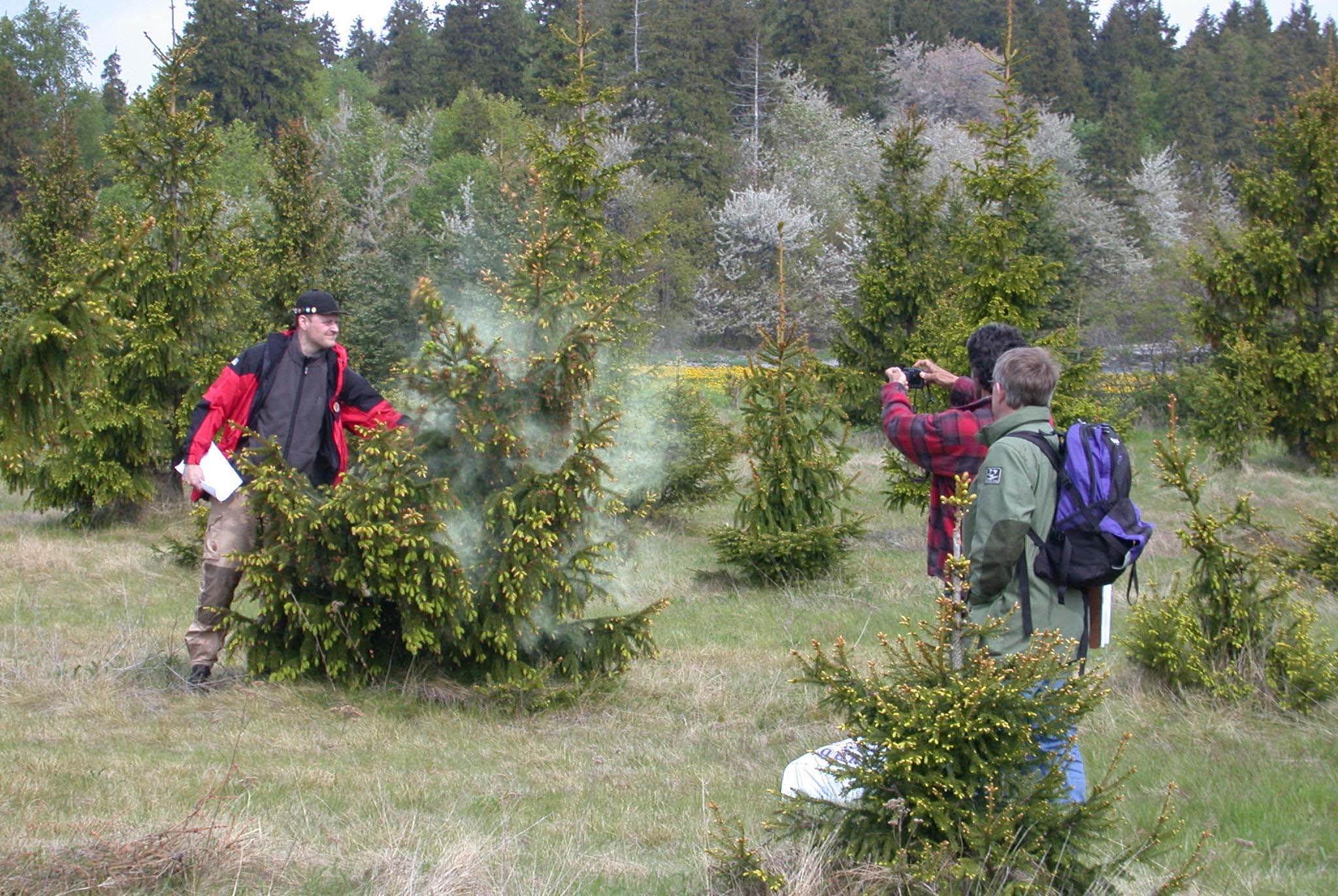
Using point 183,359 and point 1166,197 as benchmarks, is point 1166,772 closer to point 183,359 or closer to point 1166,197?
point 183,359

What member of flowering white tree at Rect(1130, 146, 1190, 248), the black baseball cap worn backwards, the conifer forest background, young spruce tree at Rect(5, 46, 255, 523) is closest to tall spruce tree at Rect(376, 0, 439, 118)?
flowering white tree at Rect(1130, 146, 1190, 248)

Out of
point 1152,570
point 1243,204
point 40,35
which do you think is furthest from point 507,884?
point 40,35

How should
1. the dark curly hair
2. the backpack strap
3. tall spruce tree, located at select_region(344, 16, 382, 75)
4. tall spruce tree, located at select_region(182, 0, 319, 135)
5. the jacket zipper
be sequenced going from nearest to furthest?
1. the backpack strap
2. the dark curly hair
3. the jacket zipper
4. tall spruce tree, located at select_region(182, 0, 319, 135)
5. tall spruce tree, located at select_region(344, 16, 382, 75)

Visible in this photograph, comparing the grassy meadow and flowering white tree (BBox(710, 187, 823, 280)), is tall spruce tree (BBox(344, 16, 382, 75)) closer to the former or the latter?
flowering white tree (BBox(710, 187, 823, 280))

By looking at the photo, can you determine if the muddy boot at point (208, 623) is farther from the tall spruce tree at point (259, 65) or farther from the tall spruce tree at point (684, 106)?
the tall spruce tree at point (259, 65)

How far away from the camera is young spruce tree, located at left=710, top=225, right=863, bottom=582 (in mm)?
11344

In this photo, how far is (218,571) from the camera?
6.48m

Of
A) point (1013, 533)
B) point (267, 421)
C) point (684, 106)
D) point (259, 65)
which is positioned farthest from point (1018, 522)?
point (259, 65)

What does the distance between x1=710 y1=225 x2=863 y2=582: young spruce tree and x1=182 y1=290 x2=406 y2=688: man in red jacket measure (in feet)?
17.4

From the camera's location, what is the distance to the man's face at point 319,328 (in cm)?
659

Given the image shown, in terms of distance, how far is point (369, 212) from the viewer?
39.2m

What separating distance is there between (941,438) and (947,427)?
0.06 m

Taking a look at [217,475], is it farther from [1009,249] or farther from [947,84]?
[947,84]

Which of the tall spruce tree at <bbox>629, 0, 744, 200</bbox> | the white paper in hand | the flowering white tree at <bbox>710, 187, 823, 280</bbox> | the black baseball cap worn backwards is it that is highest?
the tall spruce tree at <bbox>629, 0, 744, 200</bbox>
